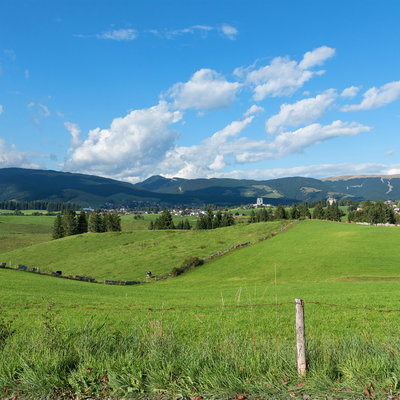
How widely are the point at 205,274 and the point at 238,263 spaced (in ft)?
25.1

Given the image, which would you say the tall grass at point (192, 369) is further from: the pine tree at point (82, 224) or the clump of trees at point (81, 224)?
the pine tree at point (82, 224)

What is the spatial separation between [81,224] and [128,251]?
60554 mm

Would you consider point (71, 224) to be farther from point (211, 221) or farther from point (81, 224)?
point (211, 221)

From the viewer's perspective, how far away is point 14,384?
7309mm

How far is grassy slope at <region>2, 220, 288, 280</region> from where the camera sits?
66.5 m

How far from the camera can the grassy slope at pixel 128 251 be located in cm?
6650

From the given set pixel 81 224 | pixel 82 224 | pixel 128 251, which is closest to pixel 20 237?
pixel 81 224

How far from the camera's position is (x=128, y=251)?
81.9m

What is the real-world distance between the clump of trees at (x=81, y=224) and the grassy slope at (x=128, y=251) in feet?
83.9

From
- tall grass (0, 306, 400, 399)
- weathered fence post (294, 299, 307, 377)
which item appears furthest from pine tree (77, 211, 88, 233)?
weathered fence post (294, 299, 307, 377)

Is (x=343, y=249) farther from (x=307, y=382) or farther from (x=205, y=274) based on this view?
(x=307, y=382)

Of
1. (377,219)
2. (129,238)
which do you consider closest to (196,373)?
(129,238)

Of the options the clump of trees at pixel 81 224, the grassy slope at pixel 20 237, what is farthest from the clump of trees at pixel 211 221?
the grassy slope at pixel 20 237

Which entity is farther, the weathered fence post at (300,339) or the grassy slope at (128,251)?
the grassy slope at (128,251)
